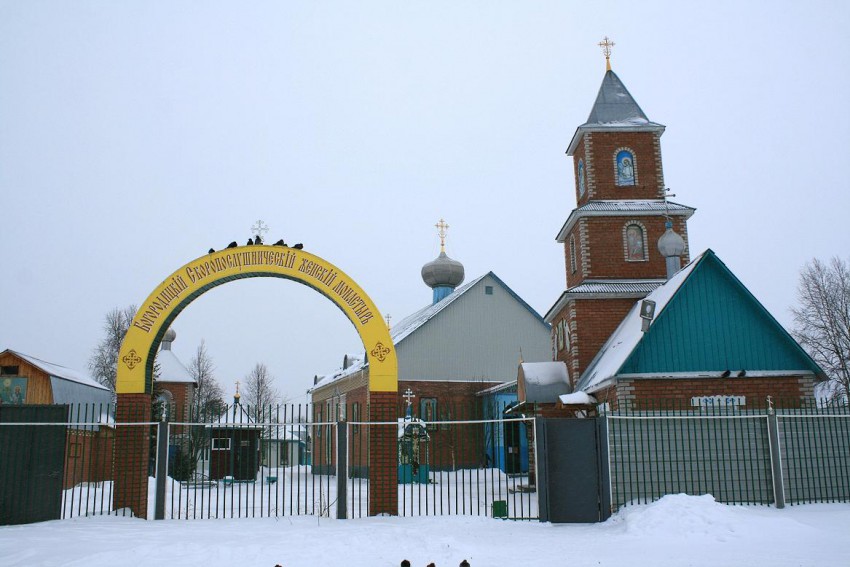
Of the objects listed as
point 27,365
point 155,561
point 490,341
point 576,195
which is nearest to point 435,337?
point 490,341

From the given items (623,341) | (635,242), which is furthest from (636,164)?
(623,341)

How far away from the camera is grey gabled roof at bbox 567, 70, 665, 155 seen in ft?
74.7

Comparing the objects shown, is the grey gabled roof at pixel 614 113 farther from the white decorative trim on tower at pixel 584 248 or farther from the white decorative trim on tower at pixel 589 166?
the white decorative trim on tower at pixel 584 248

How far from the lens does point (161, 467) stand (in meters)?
13.8

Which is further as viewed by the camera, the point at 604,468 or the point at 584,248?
the point at 584,248

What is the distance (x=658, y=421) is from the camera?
1501 centimetres

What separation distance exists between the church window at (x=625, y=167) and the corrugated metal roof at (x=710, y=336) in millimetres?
5719

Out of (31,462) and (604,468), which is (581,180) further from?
(31,462)

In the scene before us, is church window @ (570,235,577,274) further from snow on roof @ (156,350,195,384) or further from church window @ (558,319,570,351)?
snow on roof @ (156,350,195,384)

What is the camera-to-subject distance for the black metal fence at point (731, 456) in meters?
14.6

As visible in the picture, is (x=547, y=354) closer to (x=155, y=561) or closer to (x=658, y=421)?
(x=658, y=421)

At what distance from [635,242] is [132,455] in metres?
15.1

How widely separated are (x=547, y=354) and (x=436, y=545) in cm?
2369

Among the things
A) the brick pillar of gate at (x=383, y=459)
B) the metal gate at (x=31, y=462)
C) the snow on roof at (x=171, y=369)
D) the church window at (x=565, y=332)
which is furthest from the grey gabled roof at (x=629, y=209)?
the snow on roof at (x=171, y=369)
